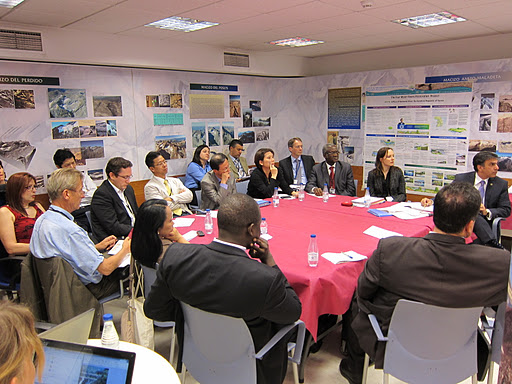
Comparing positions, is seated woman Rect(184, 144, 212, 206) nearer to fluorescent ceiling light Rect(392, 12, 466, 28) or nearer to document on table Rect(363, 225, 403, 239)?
fluorescent ceiling light Rect(392, 12, 466, 28)

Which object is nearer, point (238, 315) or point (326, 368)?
point (238, 315)

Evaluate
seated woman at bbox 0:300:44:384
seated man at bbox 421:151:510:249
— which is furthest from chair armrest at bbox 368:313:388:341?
seated man at bbox 421:151:510:249

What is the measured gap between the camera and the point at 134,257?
263 centimetres

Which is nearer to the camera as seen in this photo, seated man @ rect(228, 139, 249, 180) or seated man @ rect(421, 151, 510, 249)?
seated man @ rect(421, 151, 510, 249)

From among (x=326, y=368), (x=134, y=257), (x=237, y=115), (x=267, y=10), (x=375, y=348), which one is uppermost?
(x=267, y=10)

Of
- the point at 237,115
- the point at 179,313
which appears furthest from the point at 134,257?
the point at 237,115

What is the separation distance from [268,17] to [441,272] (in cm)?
366

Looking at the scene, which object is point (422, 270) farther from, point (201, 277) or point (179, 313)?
point (179, 313)

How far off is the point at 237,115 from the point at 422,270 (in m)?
5.97

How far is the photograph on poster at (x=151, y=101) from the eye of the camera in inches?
251

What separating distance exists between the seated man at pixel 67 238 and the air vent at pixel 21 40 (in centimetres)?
288

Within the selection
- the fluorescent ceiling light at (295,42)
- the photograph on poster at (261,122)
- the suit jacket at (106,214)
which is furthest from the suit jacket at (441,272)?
the photograph on poster at (261,122)

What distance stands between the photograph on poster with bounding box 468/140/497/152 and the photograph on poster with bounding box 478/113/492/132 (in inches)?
7.1

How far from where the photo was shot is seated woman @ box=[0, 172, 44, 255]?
3453mm
